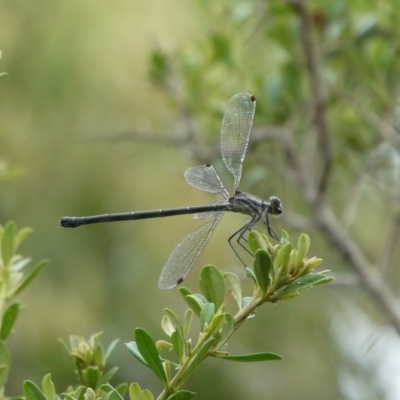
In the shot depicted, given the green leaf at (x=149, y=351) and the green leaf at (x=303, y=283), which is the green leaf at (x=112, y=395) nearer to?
the green leaf at (x=149, y=351)

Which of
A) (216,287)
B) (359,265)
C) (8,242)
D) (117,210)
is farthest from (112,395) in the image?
(117,210)

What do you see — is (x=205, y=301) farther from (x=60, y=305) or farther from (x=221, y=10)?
(x=60, y=305)

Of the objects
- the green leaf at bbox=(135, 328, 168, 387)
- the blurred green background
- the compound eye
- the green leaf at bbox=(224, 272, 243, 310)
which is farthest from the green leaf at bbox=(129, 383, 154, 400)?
the blurred green background

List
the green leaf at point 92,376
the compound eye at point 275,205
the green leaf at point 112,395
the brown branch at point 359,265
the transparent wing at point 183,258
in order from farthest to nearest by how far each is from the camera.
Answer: the brown branch at point 359,265
the compound eye at point 275,205
the transparent wing at point 183,258
the green leaf at point 92,376
the green leaf at point 112,395

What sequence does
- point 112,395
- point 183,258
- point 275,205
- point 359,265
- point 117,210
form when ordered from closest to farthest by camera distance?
1. point 112,395
2. point 183,258
3. point 275,205
4. point 359,265
5. point 117,210

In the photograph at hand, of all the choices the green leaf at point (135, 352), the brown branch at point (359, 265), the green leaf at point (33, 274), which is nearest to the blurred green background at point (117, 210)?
the brown branch at point (359, 265)

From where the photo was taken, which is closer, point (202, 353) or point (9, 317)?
point (202, 353)

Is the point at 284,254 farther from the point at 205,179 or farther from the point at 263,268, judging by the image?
the point at 205,179

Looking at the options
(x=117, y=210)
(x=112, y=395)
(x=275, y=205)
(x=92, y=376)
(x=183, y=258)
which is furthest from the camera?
(x=117, y=210)
